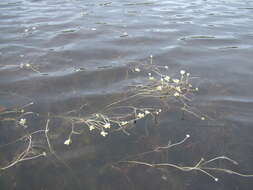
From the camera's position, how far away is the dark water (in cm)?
348

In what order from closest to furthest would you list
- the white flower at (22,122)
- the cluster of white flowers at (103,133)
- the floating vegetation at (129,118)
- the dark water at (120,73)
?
the dark water at (120,73)
the floating vegetation at (129,118)
the cluster of white flowers at (103,133)
the white flower at (22,122)

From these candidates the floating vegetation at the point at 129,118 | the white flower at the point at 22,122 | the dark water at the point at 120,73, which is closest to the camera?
the dark water at the point at 120,73

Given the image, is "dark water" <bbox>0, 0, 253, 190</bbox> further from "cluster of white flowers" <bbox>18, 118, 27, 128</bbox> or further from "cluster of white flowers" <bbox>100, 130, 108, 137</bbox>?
"cluster of white flowers" <bbox>18, 118, 27, 128</bbox>

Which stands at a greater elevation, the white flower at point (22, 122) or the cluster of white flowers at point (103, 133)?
the white flower at point (22, 122)

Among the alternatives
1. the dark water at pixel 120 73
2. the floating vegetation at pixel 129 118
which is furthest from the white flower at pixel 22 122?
the dark water at pixel 120 73

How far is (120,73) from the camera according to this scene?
5562 mm

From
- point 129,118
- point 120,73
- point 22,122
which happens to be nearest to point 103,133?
point 129,118

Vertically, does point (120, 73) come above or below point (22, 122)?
above

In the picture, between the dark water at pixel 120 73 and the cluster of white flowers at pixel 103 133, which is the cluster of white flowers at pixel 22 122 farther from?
the cluster of white flowers at pixel 103 133

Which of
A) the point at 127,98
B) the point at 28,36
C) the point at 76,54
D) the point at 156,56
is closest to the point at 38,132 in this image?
the point at 127,98

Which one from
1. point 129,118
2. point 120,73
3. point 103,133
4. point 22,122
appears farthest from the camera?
point 120,73

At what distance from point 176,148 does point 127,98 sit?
134 centimetres

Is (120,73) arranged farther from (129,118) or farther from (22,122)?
(22,122)

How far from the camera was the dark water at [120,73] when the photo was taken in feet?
11.4
